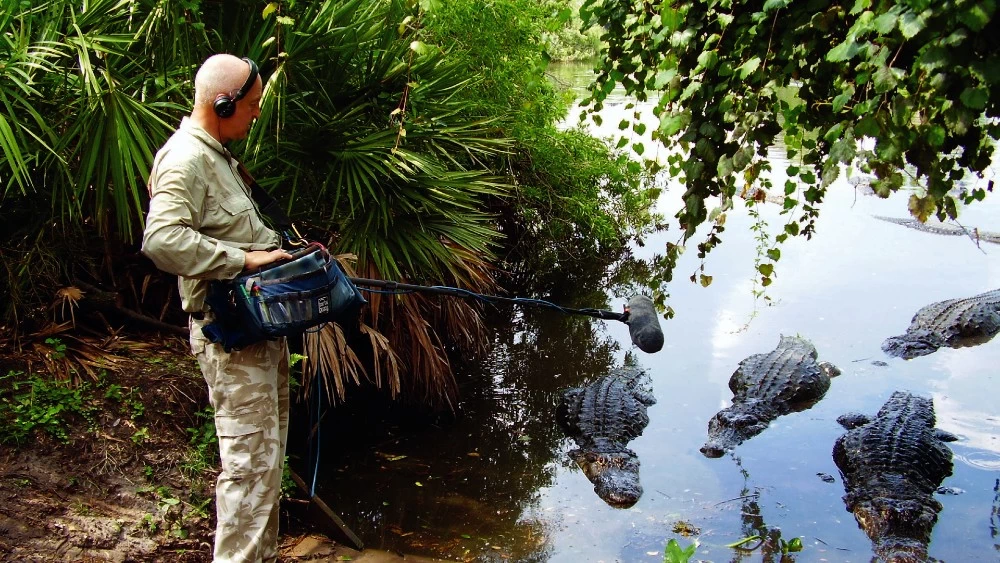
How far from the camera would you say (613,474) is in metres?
5.16

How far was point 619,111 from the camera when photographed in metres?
16.2

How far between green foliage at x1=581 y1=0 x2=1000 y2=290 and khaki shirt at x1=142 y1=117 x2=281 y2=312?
1.28 m

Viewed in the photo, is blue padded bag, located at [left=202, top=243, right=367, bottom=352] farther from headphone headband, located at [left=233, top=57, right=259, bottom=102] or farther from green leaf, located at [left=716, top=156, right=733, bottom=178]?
green leaf, located at [left=716, top=156, right=733, bottom=178]

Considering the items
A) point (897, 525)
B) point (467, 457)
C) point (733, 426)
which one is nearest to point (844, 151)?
point (897, 525)

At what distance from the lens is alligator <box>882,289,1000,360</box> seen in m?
7.70

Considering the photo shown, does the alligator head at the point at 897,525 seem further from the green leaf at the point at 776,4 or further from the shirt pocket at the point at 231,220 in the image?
the shirt pocket at the point at 231,220

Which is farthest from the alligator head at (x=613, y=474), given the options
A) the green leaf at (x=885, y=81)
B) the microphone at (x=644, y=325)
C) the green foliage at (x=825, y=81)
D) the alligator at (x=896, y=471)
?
the green leaf at (x=885, y=81)

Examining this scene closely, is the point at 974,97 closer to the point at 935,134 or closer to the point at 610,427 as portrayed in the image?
the point at 935,134

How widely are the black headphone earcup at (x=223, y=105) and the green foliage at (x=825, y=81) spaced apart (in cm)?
117

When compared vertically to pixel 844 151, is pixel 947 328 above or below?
above

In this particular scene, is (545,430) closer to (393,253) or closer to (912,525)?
(393,253)

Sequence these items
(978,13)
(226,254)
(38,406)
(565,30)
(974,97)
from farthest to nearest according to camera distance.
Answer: (565,30) → (38,406) → (226,254) → (974,97) → (978,13)

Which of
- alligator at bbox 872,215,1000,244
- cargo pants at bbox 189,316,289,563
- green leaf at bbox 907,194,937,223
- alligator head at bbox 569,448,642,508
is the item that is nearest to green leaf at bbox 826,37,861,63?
green leaf at bbox 907,194,937,223

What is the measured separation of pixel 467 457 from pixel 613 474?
968mm
